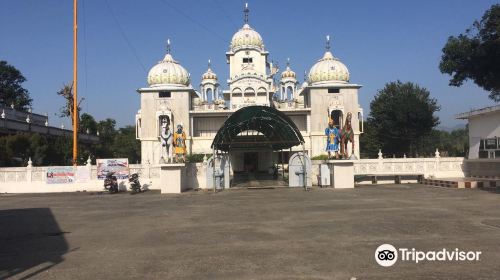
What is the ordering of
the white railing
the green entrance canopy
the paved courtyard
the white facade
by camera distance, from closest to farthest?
the paved courtyard → the green entrance canopy → the white facade → the white railing

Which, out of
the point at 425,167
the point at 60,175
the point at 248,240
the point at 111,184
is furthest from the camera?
the point at 425,167

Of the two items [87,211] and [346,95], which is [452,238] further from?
[346,95]

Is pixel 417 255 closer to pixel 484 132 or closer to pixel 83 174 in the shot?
pixel 83 174

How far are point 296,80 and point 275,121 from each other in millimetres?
32092

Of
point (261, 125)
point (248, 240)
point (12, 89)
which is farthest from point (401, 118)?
point (12, 89)

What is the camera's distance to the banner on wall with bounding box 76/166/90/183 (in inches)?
1121

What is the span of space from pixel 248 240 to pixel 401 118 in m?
45.3

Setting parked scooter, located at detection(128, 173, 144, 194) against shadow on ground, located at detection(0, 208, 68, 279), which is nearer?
shadow on ground, located at detection(0, 208, 68, 279)

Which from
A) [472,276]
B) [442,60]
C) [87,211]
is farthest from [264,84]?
[472,276]

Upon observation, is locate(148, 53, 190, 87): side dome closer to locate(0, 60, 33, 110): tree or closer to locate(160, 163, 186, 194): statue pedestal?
locate(160, 163, 186, 194): statue pedestal

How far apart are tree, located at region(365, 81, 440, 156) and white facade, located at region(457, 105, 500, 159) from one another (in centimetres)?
1734

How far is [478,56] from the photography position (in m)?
33.3

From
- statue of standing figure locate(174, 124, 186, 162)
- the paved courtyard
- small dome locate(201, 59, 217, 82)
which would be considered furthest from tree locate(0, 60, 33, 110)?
the paved courtyard

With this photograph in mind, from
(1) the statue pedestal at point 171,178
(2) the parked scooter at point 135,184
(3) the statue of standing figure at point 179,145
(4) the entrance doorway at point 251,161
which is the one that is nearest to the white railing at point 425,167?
(3) the statue of standing figure at point 179,145
